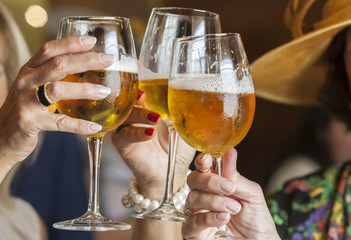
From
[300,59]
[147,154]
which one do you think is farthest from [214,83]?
[300,59]

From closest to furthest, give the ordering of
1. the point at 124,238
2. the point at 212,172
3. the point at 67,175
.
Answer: the point at 212,172 < the point at 67,175 < the point at 124,238

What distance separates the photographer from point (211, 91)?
0.73 metres

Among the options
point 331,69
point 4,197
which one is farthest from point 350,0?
point 4,197

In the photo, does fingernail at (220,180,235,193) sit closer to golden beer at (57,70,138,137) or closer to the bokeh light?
golden beer at (57,70,138,137)

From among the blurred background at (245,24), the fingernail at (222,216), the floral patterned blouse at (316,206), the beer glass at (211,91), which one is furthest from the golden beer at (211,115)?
the blurred background at (245,24)

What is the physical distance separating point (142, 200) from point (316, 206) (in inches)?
34.8

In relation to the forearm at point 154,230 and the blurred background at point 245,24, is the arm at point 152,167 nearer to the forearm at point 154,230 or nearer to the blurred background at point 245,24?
the forearm at point 154,230

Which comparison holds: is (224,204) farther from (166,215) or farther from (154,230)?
(154,230)

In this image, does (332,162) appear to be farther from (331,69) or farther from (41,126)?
(41,126)

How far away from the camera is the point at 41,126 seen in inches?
30.1

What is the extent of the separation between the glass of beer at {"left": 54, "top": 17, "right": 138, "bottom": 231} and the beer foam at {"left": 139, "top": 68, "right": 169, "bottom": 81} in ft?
0.26

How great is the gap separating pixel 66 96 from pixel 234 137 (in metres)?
0.24

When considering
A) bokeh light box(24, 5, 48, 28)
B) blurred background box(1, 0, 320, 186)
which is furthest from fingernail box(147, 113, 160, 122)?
bokeh light box(24, 5, 48, 28)

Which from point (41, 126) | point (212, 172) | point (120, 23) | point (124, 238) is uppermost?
point (120, 23)
